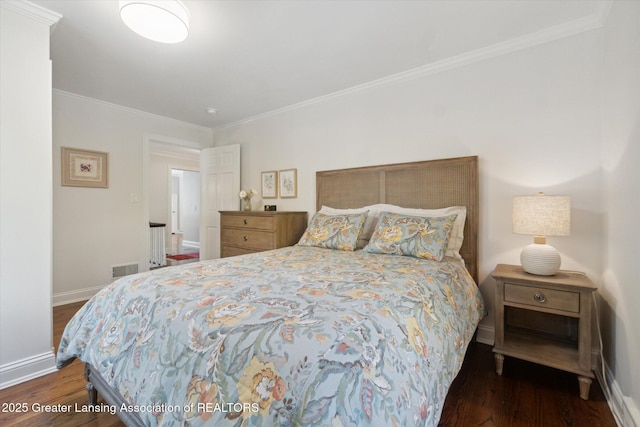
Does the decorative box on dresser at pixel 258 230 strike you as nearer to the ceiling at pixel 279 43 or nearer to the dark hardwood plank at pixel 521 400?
the ceiling at pixel 279 43

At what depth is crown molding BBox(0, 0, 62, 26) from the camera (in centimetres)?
179

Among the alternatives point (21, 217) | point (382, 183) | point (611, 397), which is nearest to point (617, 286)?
point (611, 397)

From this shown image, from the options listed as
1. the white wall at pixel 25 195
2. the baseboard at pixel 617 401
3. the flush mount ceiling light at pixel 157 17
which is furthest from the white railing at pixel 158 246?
the baseboard at pixel 617 401

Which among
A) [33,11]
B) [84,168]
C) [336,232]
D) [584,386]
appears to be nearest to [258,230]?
[336,232]

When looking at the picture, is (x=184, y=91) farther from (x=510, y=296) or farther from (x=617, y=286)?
(x=617, y=286)

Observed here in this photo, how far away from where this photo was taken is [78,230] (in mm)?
3355

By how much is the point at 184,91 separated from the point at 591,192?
12.4 ft

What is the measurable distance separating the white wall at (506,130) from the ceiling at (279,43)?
21 cm

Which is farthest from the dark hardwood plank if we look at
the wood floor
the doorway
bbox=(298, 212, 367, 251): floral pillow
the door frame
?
the doorway

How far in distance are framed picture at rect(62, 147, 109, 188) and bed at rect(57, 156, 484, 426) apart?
2.59 metres

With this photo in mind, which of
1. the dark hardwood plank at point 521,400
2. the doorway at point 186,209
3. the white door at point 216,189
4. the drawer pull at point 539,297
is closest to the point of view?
the dark hardwood plank at point 521,400

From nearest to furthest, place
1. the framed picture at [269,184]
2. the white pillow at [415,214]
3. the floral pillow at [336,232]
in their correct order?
1. the white pillow at [415,214]
2. the floral pillow at [336,232]
3. the framed picture at [269,184]

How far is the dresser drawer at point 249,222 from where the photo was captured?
3150 millimetres

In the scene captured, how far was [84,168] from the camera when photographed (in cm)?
340
